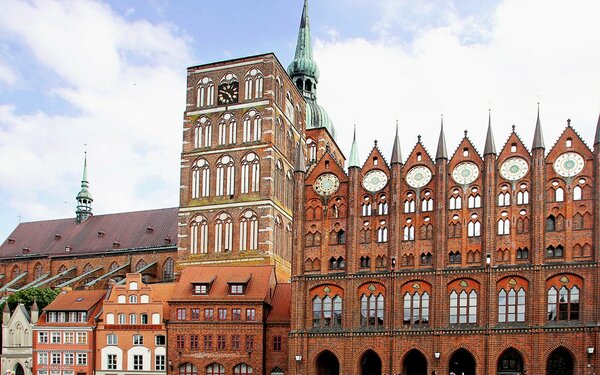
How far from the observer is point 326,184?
68250mm

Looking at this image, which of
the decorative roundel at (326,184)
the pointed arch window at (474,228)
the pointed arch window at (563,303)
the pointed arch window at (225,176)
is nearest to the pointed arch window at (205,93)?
the pointed arch window at (225,176)

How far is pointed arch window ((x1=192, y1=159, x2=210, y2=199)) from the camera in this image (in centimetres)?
8862

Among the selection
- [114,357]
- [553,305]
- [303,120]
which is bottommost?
[114,357]

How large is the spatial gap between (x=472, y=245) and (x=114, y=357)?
3480 centimetres

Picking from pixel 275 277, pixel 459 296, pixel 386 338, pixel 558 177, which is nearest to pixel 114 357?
pixel 275 277

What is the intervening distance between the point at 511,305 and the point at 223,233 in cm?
3584

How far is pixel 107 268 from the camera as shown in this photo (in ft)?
340

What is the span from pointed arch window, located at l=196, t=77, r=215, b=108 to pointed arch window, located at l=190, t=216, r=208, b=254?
13.0 metres

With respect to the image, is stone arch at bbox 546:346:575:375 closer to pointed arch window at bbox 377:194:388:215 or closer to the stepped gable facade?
pointed arch window at bbox 377:194:388:215

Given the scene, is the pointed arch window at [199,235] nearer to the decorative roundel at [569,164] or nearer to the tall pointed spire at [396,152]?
the tall pointed spire at [396,152]

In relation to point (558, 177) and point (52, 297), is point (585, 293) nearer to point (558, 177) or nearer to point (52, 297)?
point (558, 177)

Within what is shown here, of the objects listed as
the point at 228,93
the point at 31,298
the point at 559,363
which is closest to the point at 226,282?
the point at 228,93

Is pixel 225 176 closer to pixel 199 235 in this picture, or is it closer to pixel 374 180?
pixel 199 235

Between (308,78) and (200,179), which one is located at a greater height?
(308,78)
